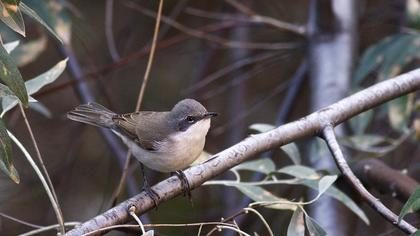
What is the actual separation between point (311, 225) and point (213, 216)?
2.87m

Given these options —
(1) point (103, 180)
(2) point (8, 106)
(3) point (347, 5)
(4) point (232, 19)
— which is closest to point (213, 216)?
(1) point (103, 180)

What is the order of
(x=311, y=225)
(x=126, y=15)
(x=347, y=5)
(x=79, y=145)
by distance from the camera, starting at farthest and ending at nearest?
(x=126, y=15)
(x=79, y=145)
(x=347, y=5)
(x=311, y=225)

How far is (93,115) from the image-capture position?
3432 mm

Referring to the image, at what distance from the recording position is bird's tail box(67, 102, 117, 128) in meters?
3.40

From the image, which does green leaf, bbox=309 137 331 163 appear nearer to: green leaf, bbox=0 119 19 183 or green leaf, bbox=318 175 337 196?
green leaf, bbox=318 175 337 196

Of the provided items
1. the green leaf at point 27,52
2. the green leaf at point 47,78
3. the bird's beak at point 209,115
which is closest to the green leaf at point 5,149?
the green leaf at point 47,78

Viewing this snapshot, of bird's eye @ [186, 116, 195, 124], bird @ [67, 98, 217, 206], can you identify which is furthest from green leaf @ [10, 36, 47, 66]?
bird's eye @ [186, 116, 195, 124]

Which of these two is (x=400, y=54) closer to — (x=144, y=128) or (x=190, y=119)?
(x=190, y=119)

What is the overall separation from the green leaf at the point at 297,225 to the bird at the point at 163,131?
27.4 inches

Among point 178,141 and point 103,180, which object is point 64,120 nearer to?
point 103,180

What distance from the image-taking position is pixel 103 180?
5.43 metres

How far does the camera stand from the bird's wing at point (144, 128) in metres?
3.13

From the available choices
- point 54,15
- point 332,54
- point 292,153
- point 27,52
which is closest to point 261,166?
point 292,153

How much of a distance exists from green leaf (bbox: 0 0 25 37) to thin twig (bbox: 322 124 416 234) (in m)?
1.10
